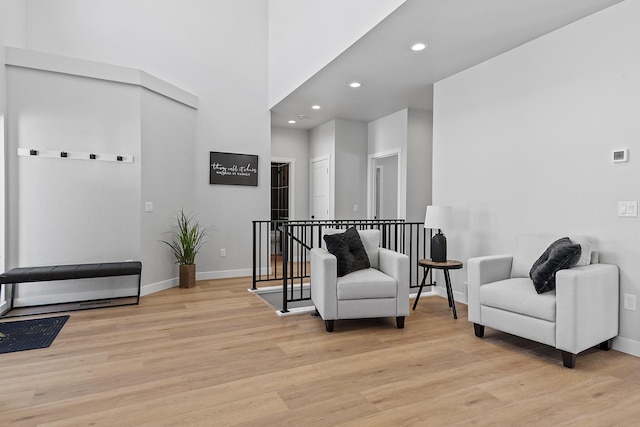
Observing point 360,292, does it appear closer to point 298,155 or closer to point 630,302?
point 630,302

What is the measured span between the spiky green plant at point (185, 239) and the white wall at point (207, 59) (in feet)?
0.57

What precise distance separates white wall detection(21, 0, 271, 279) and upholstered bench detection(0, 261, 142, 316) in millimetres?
1284

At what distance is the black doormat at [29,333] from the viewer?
291cm

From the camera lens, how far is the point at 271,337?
10.3 feet

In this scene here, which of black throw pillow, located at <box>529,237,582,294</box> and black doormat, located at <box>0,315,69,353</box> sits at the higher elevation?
black throw pillow, located at <box>529,237,582,294</box>

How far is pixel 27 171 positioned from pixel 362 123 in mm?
5200

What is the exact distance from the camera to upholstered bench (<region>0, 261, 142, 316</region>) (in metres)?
3.68

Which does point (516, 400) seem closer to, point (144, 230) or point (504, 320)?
point (504, 320)

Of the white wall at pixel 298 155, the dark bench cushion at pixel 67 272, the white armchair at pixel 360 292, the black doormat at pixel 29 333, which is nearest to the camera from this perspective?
the black doormat at pixel 29 333

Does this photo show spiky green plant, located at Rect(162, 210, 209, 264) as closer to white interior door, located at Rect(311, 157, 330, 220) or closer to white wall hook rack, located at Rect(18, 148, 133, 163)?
white wall hook rack, located at Rect(18, 148, 133, 163)

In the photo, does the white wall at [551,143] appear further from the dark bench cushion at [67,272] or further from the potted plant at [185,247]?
the dark bench cushion at [67,272]

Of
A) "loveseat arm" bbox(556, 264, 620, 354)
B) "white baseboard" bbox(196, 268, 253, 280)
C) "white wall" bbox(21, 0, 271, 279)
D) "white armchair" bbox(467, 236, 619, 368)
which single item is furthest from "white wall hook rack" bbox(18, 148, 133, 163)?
"loveseat arm" bbox(556, 264, 620, 354)

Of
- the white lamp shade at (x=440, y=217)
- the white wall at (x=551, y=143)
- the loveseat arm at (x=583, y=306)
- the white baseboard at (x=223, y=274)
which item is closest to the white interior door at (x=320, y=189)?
the white baseboard at (x=223, y=274)

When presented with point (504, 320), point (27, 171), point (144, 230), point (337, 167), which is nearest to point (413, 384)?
point (504, 320)
